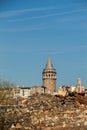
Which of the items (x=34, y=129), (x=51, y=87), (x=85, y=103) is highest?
(x=51, y=87)

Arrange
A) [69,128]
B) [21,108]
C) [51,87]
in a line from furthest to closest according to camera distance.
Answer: [51,87]
[21,108]
[69,128]

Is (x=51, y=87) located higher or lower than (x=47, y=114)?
higher

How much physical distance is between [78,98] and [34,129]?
10.1 ft

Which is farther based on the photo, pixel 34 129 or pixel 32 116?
pixel 32 116

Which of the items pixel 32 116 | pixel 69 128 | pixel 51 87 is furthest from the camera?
pixel 51 87

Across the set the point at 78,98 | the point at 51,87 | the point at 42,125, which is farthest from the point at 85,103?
the point at 51,87

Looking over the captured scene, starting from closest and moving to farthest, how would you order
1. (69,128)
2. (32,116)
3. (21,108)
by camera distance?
(69,128), (32,116), (21,108)

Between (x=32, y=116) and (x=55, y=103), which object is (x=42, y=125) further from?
(x=55, y=103)

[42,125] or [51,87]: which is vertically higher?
[51,87]

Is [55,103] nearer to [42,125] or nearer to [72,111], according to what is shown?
[72,111]

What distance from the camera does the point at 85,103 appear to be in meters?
14.4

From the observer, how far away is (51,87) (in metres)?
61.9

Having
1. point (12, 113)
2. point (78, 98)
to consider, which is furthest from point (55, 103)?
point (12, 113)

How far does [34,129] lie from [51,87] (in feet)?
164
